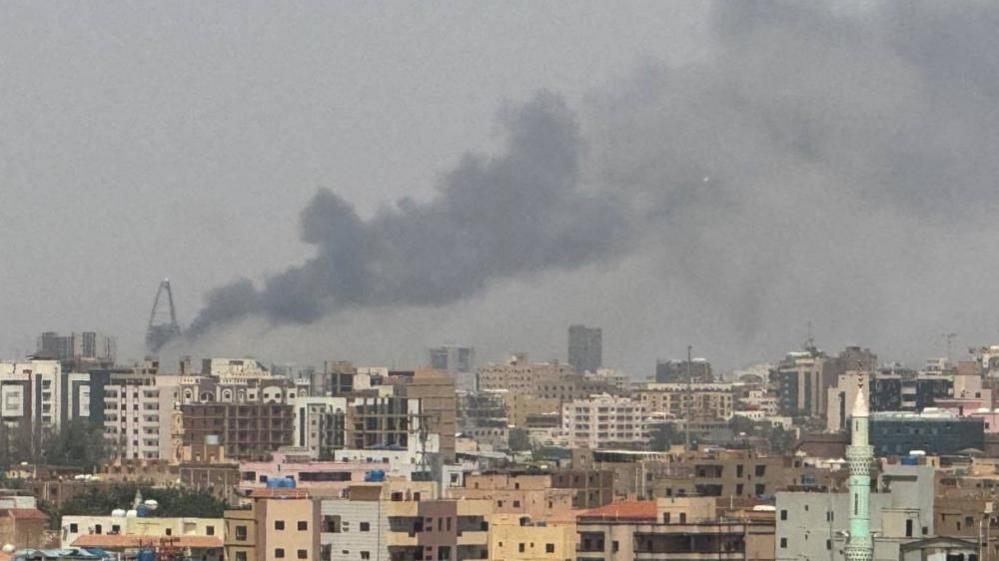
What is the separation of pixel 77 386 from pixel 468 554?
338 ft

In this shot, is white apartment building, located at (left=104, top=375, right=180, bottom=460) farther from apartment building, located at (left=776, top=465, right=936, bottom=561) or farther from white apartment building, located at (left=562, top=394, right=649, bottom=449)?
apartment building, located at (left=776, top=465, right=936, bottom=561)

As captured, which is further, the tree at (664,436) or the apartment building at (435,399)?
the tree at (664,436)

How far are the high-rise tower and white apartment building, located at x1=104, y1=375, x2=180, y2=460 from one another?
291ft

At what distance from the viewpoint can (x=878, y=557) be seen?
174 ft

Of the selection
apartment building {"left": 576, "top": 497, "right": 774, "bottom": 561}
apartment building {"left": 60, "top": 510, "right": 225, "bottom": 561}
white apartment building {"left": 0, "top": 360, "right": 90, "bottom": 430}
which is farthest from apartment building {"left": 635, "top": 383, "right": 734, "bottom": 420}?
apartment building {"left": 576, "top": 497, "right": 774, "bottom": 561}

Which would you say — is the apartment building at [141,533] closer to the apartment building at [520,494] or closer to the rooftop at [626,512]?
the apartment building at [520,494]

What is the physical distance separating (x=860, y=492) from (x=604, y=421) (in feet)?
409

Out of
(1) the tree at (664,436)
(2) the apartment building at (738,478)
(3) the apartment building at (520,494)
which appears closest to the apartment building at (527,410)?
(1) the tree at (664,436)

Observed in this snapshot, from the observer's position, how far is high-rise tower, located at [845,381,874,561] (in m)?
52.0

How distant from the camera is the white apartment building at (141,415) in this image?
142750 mm

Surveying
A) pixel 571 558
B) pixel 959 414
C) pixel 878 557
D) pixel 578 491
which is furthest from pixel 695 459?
pixel 959 414

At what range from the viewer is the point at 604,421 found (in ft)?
Result: 582

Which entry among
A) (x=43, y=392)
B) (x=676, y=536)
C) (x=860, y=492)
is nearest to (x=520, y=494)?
(x=676, y=536)

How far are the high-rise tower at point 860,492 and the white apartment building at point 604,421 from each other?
4649 inches
